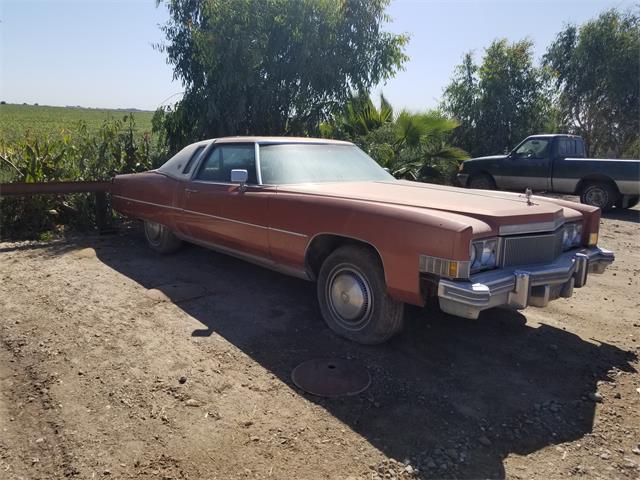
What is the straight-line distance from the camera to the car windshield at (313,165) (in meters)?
4.74

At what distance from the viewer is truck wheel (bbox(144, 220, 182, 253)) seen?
20.6 ft

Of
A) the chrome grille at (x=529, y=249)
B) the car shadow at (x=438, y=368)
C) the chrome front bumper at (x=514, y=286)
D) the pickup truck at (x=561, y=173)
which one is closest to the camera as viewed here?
the car shadow at (x=438, y=368)

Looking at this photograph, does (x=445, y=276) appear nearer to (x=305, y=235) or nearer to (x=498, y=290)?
(x=498, y=290)

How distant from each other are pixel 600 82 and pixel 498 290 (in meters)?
20.0

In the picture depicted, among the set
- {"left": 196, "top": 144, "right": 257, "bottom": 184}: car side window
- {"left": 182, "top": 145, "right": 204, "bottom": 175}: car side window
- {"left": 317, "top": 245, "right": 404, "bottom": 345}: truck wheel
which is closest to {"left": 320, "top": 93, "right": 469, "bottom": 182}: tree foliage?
{"left": 182, "top": 145, "right": 204, "bottom": 175}: car side window

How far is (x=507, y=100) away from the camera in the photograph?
54.6 feet

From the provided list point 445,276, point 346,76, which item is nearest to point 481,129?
point 346,76

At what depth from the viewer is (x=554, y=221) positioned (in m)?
3.72

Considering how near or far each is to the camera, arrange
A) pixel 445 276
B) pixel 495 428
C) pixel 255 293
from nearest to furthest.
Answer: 1. pixel 495 428
2. pixel 445 276
3. pixel 255 293

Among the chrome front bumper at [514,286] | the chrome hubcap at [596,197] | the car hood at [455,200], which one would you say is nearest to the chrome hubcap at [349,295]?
the car hood at [455,200]

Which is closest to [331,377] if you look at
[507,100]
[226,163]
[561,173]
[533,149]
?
[226,163]

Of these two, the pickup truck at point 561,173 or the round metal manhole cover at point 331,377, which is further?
the pickup truck at point 561,173

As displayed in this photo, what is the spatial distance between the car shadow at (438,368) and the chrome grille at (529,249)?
76 cm

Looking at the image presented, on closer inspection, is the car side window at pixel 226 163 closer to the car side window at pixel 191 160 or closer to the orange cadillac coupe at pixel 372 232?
the orange cadillac coupe at pixel 372 232
